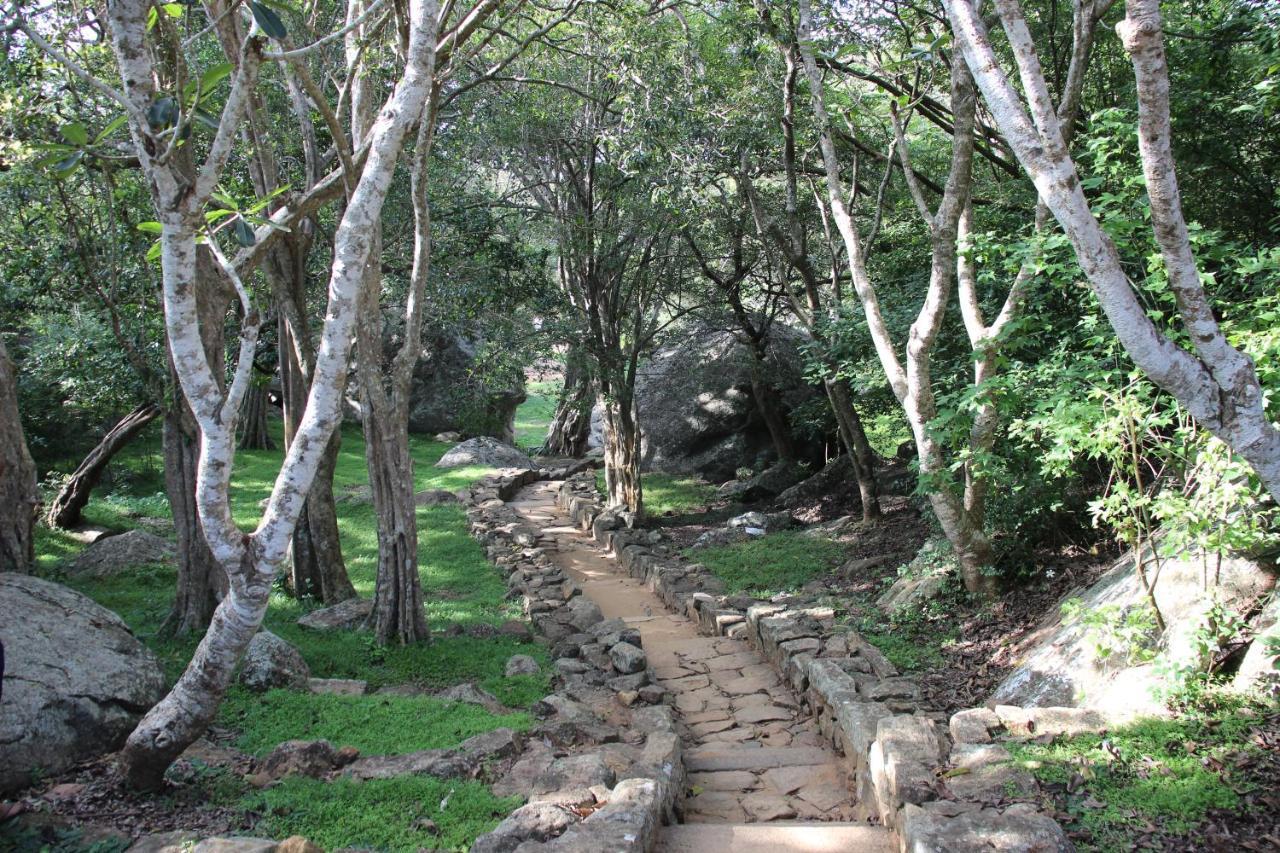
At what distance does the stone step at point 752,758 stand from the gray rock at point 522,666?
1679mm

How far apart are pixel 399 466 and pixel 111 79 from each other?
4768 millimetres

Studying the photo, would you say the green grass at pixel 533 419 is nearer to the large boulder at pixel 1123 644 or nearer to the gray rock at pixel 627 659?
the gray rock at pixel 627 659

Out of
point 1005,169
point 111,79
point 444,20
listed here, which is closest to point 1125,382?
point 1005,169

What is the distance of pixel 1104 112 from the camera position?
591cm

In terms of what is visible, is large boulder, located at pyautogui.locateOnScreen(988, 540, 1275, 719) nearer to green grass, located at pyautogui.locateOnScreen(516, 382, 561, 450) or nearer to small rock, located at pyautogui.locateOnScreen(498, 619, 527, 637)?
small rock, located at pyautogui.locateOnScreen(498, 619, 527, 637)

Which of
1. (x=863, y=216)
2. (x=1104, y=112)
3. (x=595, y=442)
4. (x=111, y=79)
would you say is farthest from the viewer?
(x=595, y=442)

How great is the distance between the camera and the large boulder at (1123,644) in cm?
523

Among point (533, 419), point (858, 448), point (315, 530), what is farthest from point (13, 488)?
point (533, 419)

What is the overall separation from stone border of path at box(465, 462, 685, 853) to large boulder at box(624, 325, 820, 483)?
599 cm

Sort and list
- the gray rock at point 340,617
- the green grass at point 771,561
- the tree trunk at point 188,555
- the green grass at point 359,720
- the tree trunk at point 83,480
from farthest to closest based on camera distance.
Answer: the tree trunk at point 83,480
the green grass at point 771,561
the gray rock at point 340,617
the tree trunk at point 188,555
the green grass at point 359,720

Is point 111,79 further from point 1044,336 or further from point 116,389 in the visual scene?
point 1044,336

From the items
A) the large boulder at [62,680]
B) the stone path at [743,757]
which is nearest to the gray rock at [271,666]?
the large boulder at [62,680]

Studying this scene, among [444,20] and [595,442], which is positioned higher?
[444,20]

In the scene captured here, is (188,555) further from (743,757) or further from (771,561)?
(771,561)
